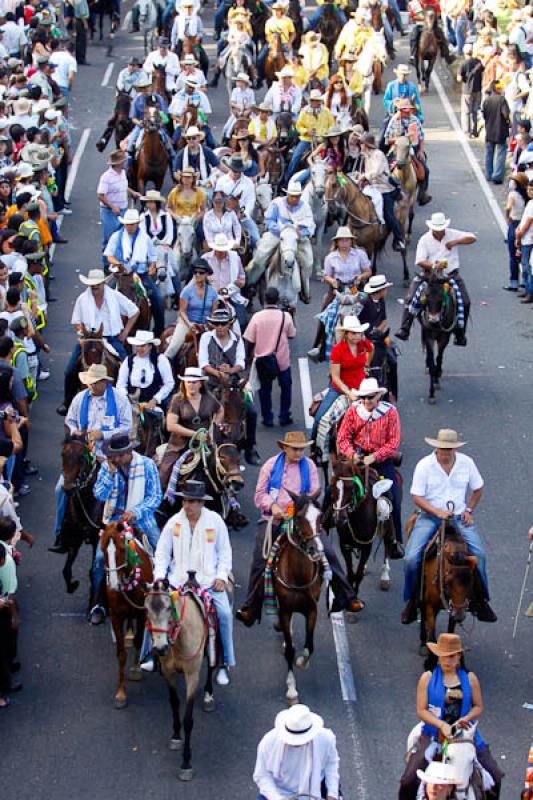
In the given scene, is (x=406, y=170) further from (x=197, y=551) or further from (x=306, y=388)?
(x=197, y=551)

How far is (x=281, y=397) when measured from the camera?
71.9ft

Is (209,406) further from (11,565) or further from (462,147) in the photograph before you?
(462,147)

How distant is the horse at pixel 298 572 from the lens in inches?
597

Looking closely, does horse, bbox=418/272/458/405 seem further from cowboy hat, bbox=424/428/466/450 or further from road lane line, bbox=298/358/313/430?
cowboy hat, bbox=424/428/466/450

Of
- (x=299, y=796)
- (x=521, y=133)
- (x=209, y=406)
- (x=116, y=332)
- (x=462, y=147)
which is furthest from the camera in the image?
(x=462, y=147)

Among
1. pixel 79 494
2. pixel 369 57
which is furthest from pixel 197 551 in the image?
pixel 369 57

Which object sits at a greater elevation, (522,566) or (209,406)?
(209,406)

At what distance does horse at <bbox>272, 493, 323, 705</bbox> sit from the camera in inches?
597

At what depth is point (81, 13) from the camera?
127 ft

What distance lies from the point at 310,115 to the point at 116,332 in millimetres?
9734

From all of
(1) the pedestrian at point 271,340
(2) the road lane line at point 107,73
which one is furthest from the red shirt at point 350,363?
(2) the road lane line at point 107,73

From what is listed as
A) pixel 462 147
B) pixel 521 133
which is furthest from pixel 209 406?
pixel 462 147

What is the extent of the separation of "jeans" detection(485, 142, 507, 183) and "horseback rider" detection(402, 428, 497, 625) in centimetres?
1625

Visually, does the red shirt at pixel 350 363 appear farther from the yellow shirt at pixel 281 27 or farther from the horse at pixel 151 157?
the yellow shirt at pixel 281 27
